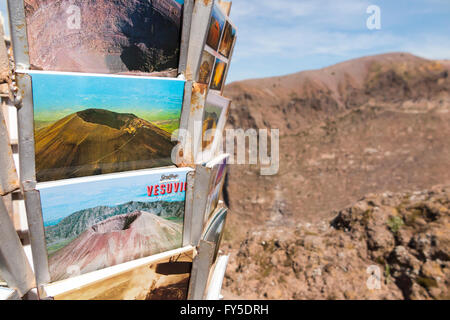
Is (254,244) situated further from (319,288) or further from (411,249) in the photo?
(411,249)

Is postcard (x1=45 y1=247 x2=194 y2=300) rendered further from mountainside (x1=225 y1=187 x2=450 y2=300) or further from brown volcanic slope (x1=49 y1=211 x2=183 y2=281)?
mountainside (x1=225 y1=187 x2=450 y2=300)

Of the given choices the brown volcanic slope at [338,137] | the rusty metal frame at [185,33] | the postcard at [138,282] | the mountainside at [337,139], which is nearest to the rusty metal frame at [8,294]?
the postcard at [138,282]

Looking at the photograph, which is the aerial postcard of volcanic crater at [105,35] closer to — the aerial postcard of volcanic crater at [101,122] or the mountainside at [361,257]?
the aerial postcard of volcanic crater at [101,122]

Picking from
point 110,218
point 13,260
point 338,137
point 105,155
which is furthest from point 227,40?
point 338,137

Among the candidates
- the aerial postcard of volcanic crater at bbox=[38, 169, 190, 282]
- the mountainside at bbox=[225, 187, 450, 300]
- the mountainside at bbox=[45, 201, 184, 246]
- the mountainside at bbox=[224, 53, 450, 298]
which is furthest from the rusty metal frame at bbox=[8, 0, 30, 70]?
the mountainside at bbox=[224, 53, 450, 298]
